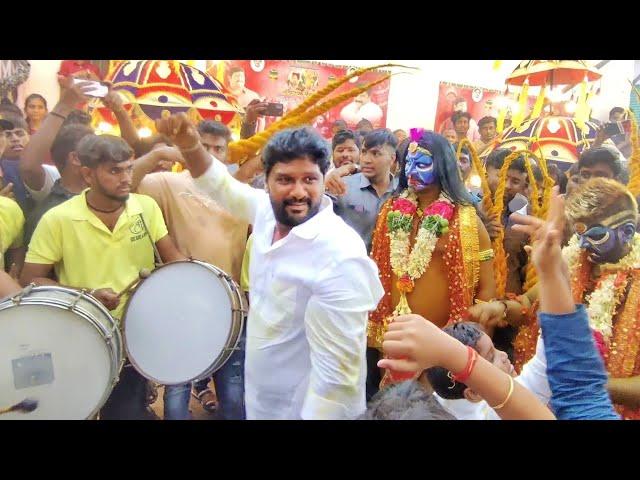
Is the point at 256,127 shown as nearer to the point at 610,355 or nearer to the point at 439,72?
the point at 439,72

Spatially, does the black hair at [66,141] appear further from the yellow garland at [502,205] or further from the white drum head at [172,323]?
the yellow garland at [502,205]

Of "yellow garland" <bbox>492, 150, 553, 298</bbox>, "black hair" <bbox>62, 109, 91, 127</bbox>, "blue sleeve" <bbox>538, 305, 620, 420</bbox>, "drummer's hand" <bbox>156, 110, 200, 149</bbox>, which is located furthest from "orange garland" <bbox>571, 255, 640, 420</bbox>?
"black hair" <bbox>62, 109, 91, 127</bbox>

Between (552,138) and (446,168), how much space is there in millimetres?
516

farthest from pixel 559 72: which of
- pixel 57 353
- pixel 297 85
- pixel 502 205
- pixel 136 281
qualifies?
pixel 57 353

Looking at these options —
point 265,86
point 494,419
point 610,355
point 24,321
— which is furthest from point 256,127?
point 610,355

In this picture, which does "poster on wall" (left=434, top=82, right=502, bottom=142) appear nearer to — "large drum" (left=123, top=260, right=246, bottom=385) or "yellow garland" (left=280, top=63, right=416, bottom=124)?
"yellow garland" (left=280, top=63, right=416, bottom=124)

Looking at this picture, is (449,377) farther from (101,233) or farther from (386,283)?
(101,233)

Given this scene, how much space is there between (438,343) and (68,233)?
1790 mm

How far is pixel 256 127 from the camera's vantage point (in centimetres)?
268

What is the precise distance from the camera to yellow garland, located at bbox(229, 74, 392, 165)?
8.61 feet

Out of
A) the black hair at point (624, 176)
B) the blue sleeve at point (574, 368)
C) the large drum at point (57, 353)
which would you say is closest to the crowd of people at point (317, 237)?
the black hair at point (624, 176)

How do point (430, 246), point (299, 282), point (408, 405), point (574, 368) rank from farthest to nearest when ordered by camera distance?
point (430, 246) → point (299, 282) → point (408, 405) → point (574, 368)

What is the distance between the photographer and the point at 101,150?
2.64 m

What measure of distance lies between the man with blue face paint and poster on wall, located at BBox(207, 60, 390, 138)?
1020 millimetres
